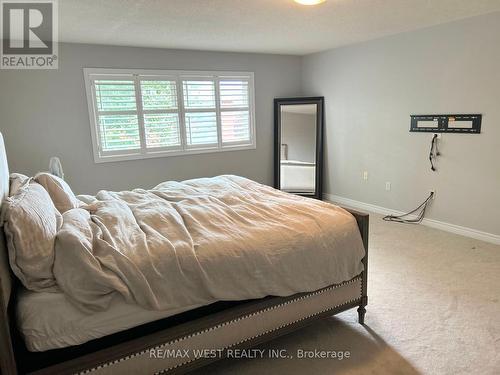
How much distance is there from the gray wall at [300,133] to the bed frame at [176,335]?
134 inches

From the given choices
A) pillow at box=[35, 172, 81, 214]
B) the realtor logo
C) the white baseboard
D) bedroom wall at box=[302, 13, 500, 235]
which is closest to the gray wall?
bedroom wall at box=[302, 13, 500, 235]

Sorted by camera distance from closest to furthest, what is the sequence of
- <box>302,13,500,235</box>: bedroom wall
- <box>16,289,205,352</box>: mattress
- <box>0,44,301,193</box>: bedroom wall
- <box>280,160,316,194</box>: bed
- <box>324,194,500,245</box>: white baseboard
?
<box>16,289,205,352</box>: mattress → <box>302,13,500,235</box>: bedroom wall → <box>324,194,500,245</box>: white baseboard → <box>0,44,301,193</box>: bedroom wall → <box>280,160,316,194</box>: bed

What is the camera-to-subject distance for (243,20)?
337cm

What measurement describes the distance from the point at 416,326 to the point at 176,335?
1601mm

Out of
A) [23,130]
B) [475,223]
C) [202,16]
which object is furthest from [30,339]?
[475,223]

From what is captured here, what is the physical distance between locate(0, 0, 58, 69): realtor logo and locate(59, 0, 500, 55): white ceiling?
0.43ft

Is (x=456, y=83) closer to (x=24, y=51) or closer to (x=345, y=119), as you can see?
(x=345, y=119)

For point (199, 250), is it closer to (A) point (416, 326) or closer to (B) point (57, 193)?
(B) point (57, 193)

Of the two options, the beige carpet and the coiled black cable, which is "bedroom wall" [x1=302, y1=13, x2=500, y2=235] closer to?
the coiled black cable

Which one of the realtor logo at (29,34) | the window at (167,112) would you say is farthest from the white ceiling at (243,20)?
the window at (167,112)

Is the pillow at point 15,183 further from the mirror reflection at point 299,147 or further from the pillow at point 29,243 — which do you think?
the mirror reflection at point 299,147

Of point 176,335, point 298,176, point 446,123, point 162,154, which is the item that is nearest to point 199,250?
point 176,335

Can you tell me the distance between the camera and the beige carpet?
193 cm

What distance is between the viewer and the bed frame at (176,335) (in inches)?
55.2
